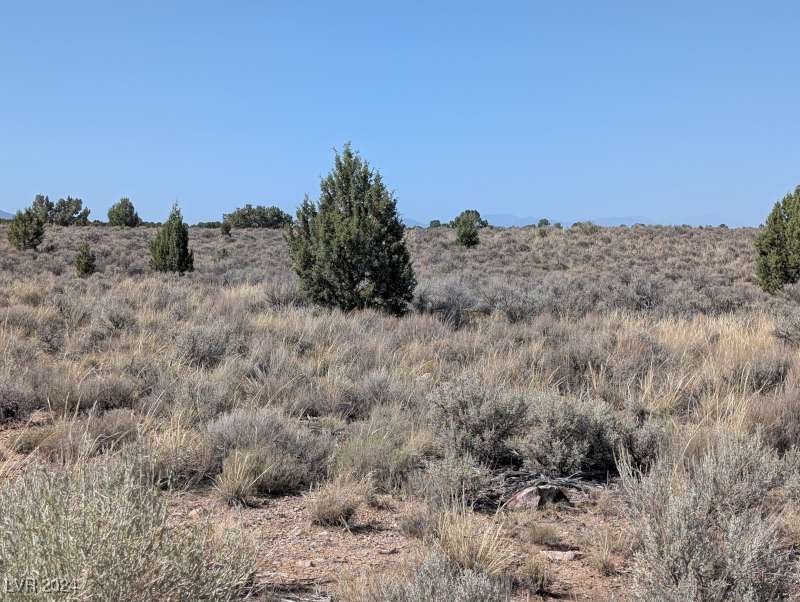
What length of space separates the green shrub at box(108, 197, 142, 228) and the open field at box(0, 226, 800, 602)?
4160 cm

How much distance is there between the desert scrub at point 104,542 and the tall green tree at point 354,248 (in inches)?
337

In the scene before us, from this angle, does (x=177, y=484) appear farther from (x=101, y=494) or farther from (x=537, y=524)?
(x=537, y=524)

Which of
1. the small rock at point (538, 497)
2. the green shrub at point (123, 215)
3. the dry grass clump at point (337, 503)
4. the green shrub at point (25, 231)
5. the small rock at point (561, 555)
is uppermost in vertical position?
the green shrub at point (123, 215)

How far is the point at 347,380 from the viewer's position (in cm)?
632

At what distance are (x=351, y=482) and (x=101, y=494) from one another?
205cm

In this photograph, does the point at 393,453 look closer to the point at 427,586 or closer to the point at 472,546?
the point at 472,546

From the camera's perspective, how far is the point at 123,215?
161 feet

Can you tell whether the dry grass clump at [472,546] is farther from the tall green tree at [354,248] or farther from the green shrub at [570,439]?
the tall green tree at [354,248]

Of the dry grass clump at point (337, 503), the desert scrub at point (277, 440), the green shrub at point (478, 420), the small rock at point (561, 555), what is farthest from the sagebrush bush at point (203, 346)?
the small rock at point (561, 555)

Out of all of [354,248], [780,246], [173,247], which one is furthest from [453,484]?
[173,247]

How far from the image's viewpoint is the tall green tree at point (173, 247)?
18312 millimetres

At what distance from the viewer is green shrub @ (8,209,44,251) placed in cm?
2489

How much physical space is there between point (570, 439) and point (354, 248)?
22.7ft

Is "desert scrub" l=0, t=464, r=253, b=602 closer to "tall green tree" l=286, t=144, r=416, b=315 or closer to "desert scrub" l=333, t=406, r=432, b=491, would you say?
"desert scrub" l=333, t=406, r=432, b=491
